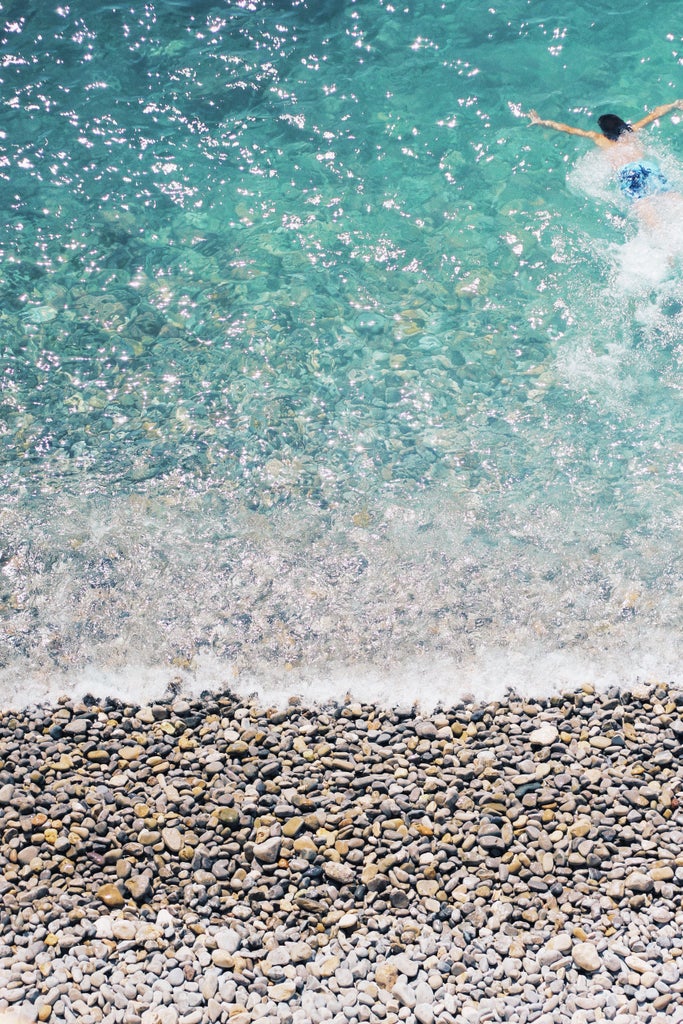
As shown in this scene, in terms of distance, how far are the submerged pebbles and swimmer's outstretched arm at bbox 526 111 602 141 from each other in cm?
849

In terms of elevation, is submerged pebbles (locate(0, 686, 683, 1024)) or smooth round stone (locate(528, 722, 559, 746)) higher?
smooth round stone (locate(528, 722, 559, 746))

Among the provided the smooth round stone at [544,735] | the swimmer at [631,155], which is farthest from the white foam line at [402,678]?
A: the swimmer at [631,155]

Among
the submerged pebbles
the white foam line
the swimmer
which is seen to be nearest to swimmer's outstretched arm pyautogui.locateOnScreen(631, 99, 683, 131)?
the swimmer

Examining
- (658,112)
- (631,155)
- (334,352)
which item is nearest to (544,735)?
(334,352)

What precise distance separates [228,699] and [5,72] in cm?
1074

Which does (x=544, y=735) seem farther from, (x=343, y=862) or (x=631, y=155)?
(x=631, y=155)

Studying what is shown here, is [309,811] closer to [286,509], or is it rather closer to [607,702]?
[607,702]

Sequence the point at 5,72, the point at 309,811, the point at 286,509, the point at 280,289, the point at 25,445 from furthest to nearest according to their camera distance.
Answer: the point at 5,72 < the point at 280,289 < the point at 25,445 < the point at 286,509 < the point at 309,811

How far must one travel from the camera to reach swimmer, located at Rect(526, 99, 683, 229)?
40.7ft

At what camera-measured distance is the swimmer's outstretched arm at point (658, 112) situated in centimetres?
1316

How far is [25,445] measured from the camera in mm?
10445

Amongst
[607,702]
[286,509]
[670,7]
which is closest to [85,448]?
[286,509]

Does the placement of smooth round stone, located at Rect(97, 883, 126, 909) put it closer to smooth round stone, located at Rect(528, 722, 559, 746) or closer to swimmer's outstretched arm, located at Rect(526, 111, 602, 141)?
smooth round stone, located at Rect(528, 722, 559, 746)

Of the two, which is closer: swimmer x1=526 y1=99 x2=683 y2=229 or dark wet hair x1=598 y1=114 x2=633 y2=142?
swimmer x1=526 y1=99 x2=683 y2=229
